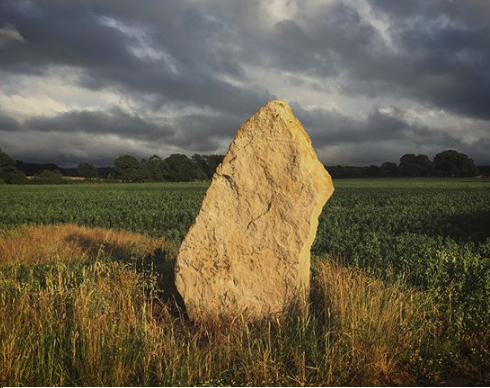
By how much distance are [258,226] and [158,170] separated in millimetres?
100972

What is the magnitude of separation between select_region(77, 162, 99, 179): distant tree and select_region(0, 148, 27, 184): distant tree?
819 inches

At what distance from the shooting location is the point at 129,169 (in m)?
105

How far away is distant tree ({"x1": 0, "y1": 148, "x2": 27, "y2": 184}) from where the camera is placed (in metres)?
86.8

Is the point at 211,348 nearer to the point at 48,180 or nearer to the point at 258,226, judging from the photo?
the point at 258,226

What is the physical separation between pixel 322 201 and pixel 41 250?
9.03 meters

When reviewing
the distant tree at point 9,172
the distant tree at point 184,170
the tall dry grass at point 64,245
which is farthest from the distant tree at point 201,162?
the tall dry grass at point 64,245

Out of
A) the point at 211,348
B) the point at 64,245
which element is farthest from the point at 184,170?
the point at 211,348

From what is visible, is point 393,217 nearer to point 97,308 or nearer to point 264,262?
point 264,262

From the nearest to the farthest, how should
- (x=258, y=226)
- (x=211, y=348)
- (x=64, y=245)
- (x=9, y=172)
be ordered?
(x=211, y=348) < (x=258, y=226) < (x=64, y=245) < (x=9, y=172)

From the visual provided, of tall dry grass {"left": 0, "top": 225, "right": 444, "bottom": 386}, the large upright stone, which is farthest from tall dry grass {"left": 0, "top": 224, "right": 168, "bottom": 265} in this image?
tall dry grass {"left": 0, "top": 225, "right": 444, "bottom": 386}

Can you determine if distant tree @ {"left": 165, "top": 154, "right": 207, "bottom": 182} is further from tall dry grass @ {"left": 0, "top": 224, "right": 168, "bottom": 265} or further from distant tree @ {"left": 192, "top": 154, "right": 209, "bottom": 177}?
tall dry grass @ {"left": 0, "top": 224, "right": 168, "bottom": 265}

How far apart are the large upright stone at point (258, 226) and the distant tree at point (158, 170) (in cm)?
9903

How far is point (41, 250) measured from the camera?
1192 cm

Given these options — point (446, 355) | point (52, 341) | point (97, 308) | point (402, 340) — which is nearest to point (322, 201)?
point (402, 340)
